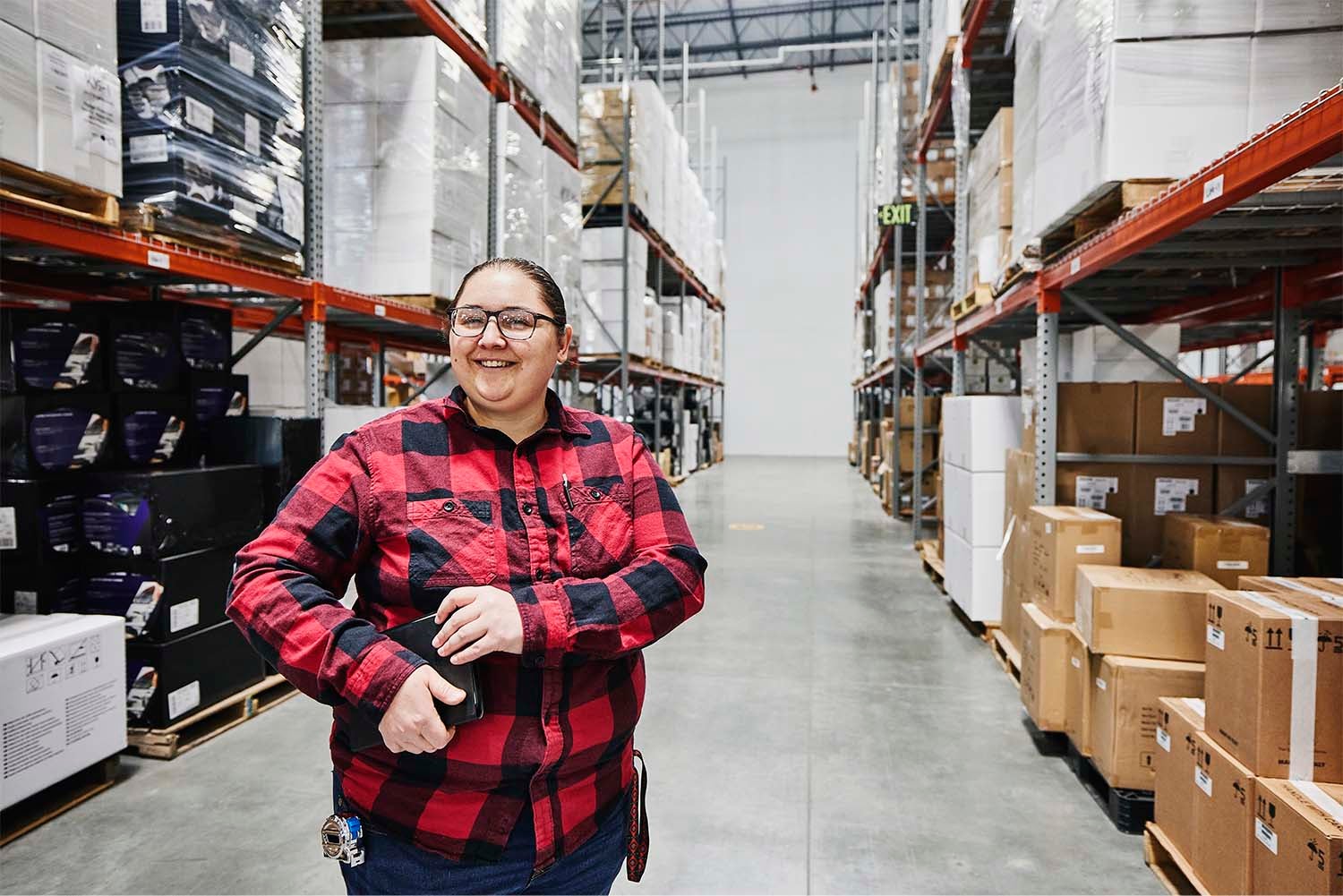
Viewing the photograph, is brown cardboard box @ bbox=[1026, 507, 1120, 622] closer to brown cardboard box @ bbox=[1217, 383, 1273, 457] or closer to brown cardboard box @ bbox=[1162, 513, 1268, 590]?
brown cardboard box @ bbox=[1162, 513, 1268, 590]

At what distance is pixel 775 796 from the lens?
9.13 feet

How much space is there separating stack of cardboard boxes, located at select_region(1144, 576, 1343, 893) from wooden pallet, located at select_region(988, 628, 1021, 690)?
1672mm

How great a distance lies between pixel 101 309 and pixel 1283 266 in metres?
5.03

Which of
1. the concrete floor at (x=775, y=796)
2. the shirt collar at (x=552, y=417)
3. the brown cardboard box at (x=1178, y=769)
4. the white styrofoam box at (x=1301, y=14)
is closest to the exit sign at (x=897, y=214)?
the concrete floor at (x=775, y=796)

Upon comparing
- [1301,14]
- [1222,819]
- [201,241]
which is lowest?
[1222,819]

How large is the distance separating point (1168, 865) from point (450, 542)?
7.65 ft

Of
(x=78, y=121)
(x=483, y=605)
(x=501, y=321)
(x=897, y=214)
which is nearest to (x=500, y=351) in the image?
(x=501, y=321)

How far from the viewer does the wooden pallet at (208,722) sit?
3.02 meters

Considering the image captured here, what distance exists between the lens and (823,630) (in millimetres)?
4793

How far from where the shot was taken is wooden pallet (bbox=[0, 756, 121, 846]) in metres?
2.50

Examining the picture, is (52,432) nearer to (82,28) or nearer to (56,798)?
(56,798)

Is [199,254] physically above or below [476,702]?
above

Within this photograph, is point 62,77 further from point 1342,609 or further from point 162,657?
point 1342,609

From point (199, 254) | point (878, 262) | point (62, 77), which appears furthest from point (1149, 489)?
point (878, 262)
